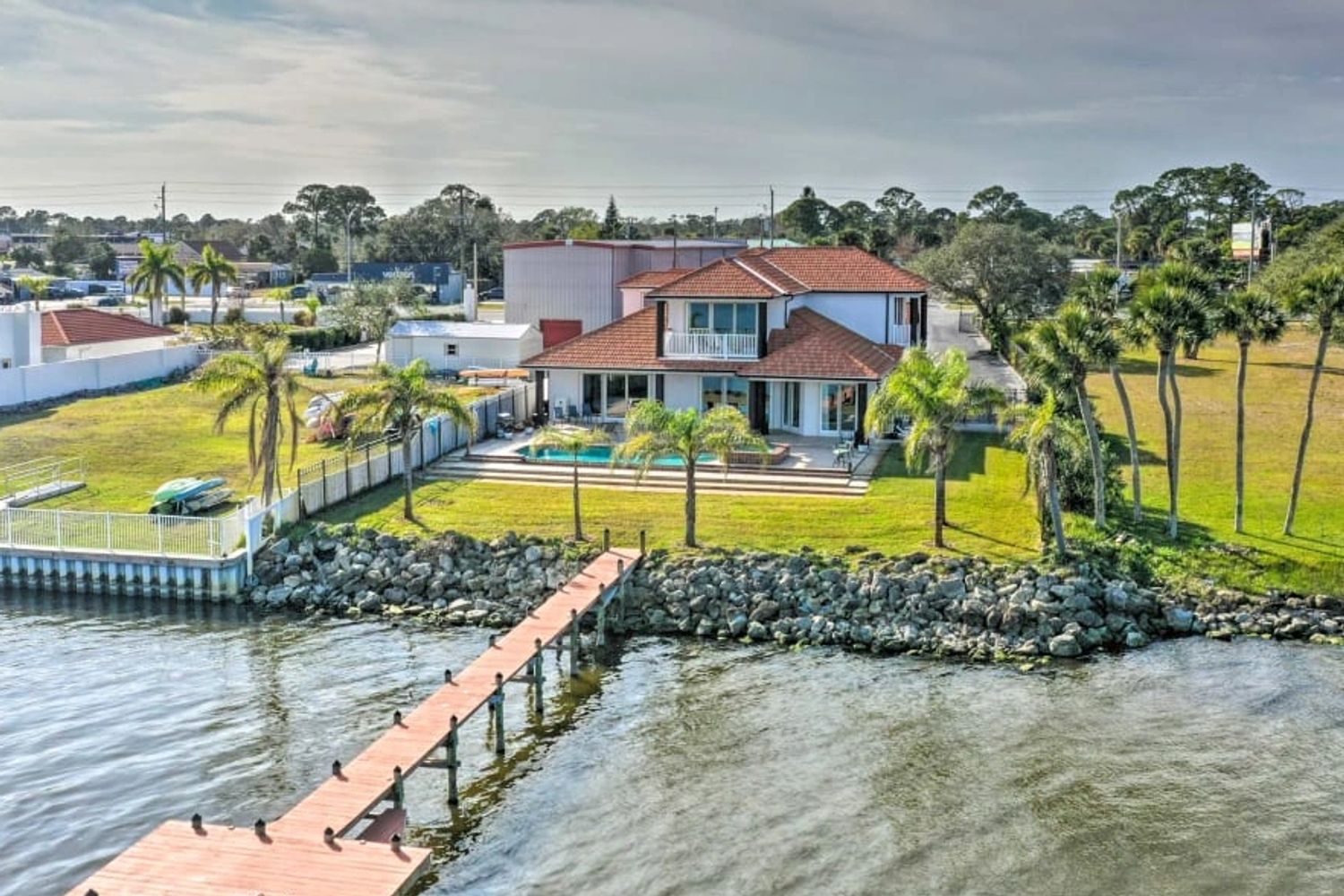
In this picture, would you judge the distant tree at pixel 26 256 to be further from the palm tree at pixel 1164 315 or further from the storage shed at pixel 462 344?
the palm tree at pixel 1164 315

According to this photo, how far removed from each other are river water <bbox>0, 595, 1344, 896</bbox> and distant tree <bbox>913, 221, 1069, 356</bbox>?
152 feet

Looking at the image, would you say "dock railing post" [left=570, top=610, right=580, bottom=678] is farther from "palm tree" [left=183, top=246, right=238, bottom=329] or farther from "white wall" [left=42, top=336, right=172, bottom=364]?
"palm tree" [left=183, top=246, right=238, bottom=329]

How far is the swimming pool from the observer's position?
39.5 m

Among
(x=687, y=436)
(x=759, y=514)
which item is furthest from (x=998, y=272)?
(x=687, y=436)

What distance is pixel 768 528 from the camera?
32906 mm

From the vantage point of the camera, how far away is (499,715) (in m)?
23.2

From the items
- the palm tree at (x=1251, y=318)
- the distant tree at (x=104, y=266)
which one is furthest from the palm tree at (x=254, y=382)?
the distant tree at (x=104, y=266)

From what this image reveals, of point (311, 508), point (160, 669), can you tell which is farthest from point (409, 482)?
point (160, 669)

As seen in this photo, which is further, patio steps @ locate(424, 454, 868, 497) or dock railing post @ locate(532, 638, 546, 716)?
patio steps @ locate(424, 454, 868, 497)

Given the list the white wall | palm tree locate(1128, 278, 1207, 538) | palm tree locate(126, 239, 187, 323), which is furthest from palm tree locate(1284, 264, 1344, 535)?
palm tree locate(126, 239, 187, 323)

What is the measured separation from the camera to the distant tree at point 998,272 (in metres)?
71.6

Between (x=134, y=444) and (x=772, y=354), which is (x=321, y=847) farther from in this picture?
(x=134, y=444)

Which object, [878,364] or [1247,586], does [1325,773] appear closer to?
[1247,586]

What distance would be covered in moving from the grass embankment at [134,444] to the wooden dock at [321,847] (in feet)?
58.3
